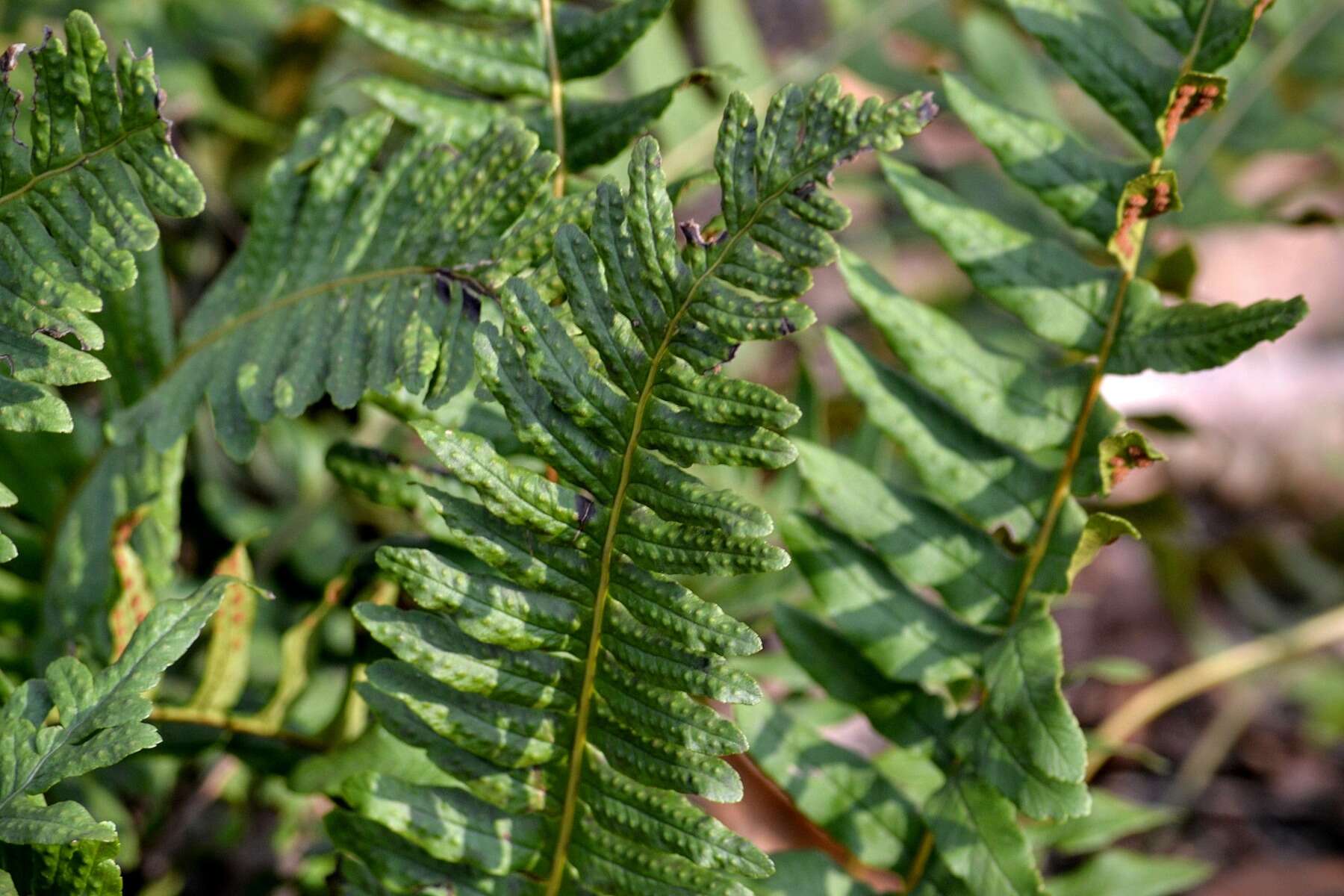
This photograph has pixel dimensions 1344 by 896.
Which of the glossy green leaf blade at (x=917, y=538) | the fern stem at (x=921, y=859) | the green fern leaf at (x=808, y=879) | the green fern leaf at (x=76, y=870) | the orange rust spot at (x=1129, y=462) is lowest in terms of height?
the green fern leaf at (x=76, y=870)

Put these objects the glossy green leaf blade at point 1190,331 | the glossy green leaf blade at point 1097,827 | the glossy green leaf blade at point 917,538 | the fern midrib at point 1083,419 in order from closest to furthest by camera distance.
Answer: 1. the glossy green leaf blade at point 1190,331
2. the fern midrib at point 1083,419
3. the glossy green leaf blade at point 917,538
4. the glossy green leaf blade at point 1097,827

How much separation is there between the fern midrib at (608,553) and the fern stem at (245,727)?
367 millimetres

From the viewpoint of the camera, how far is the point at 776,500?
1.79m

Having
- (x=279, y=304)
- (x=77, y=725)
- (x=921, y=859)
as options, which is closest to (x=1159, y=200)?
(x=921, y=859)

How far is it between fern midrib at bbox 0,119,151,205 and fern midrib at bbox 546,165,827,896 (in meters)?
0.41

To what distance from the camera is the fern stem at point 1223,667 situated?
2.12 metres

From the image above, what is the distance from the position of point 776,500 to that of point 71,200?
1.10m

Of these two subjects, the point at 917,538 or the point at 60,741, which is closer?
the point at 60,741

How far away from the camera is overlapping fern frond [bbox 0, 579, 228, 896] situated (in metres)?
0.85

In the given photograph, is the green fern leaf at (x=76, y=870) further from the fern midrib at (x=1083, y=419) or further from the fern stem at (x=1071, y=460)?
the fern stem at (x=1071, y=460)

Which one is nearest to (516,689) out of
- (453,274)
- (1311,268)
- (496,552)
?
(496,552)

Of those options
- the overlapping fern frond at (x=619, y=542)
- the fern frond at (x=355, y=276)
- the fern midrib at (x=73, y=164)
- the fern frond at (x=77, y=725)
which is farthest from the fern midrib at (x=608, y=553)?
the fern midrib at (x=73, y=164)

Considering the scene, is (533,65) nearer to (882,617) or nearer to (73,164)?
(73,164)

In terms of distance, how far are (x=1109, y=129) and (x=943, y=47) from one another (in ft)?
3.46
